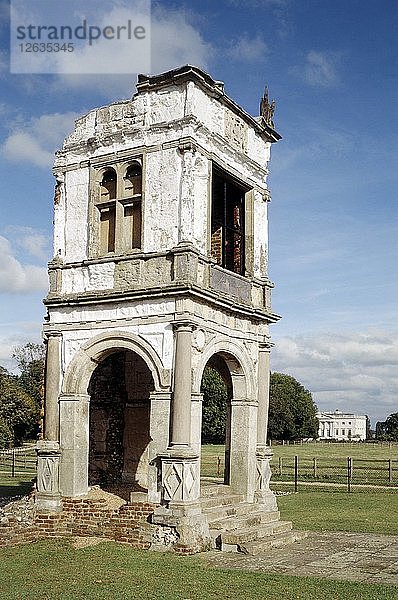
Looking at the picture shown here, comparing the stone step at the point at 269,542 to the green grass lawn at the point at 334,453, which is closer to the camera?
the stone step at the point at 269,542

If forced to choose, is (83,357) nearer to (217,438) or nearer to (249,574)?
(249,574)

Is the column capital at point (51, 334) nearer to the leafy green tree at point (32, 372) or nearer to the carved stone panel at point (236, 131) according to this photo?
the carved stone panel at point (236, 131)

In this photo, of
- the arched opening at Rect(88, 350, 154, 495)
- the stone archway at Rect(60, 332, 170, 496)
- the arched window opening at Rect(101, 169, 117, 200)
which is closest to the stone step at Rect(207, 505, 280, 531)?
the stone archway at Rect(60, 332, 170, 496)

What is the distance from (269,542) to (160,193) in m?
6.80

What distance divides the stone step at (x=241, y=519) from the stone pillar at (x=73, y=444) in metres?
2.66

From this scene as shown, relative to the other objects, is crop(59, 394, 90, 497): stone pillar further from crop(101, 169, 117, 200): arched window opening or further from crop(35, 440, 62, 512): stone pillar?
crop(101, 169, 117, 200): arched window opening

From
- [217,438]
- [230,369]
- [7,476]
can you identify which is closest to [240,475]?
[230,369]

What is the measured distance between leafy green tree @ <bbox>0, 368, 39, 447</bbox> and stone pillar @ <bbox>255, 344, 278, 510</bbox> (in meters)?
32.8

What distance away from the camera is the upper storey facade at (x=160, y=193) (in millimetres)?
14148

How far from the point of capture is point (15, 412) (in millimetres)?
48469

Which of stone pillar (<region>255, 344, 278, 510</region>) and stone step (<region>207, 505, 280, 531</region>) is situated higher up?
stone pillar (<region>255, 344, 278, 510</region>)

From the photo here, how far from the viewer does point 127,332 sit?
558 inches

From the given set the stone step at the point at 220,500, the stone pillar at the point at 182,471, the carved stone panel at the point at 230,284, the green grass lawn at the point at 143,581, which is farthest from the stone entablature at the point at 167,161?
the green grass lawn at the point at 143,581

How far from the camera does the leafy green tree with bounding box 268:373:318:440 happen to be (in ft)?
244
